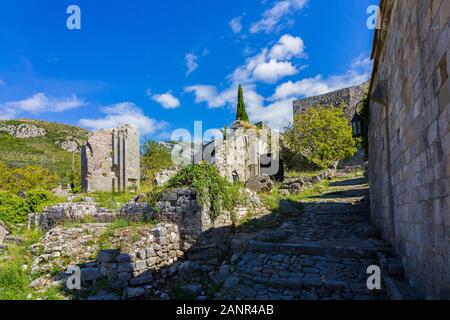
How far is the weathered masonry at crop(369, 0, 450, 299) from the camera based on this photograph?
2801 mm

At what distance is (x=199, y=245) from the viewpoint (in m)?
8.55

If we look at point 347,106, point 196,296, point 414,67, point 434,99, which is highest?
point 347,106

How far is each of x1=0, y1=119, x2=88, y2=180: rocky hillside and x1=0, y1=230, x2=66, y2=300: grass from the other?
119 feet

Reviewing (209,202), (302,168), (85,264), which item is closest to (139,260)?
(85,264)

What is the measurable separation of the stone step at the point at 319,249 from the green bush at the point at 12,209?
10.2 metres

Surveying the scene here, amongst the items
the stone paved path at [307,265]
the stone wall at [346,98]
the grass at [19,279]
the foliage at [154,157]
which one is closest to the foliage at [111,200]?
the grass at [19,279]

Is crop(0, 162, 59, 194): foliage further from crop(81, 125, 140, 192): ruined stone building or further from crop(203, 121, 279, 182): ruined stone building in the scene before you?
crop(203, 121, 279, 182): ruined stone building

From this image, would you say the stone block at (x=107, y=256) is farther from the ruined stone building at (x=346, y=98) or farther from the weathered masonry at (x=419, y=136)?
the ruined stone building at (x=346, y=98)

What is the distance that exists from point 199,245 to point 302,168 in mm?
20974

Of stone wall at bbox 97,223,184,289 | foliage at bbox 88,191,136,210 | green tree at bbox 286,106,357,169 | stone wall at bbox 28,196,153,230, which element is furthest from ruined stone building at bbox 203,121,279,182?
stone wall at bbox 97,223,184,289

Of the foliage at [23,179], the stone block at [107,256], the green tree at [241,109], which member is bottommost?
the stone block at [107,256]

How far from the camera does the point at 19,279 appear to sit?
7.09 metres

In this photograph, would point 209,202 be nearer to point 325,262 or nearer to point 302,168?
point 325,262

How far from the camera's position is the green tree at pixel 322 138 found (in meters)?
25.3
